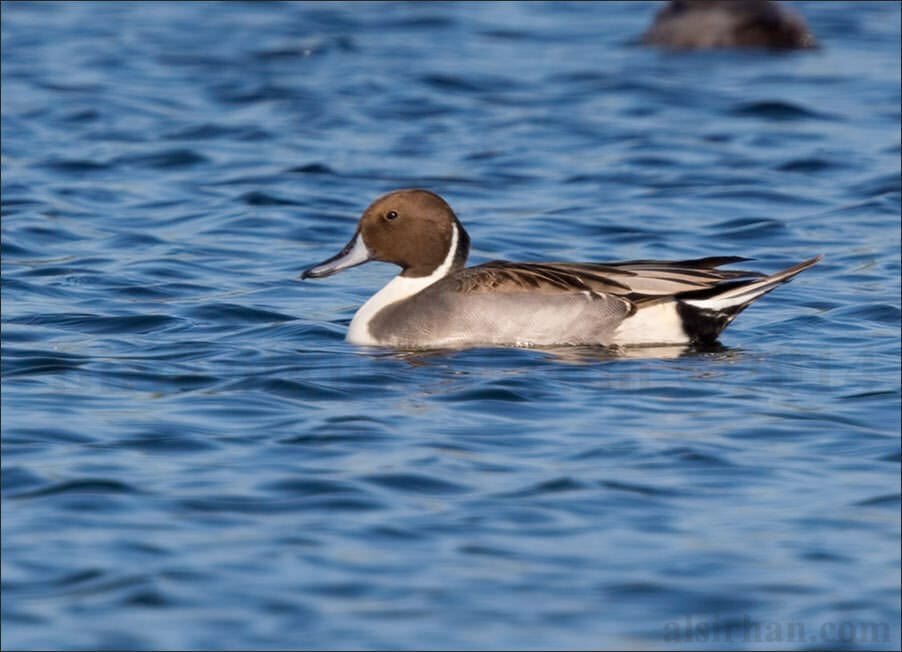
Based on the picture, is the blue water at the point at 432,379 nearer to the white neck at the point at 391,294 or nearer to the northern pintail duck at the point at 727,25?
the white neck at the point at 391,294

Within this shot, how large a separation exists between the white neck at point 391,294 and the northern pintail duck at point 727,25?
367 inches

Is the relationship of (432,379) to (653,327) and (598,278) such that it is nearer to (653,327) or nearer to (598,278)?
(598,278)

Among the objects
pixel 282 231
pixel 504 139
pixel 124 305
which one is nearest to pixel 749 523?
pixel 124 305

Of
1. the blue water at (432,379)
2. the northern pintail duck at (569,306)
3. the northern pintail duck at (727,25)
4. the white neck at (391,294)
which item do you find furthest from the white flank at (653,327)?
the northern pintail duck at (727,25)

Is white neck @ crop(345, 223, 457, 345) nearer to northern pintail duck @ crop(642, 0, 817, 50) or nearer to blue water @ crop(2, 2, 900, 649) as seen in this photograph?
blue water @ crop(2, 2, 900, 649)

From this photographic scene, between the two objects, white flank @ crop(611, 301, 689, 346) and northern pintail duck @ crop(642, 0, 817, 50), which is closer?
white flank @ crop(611, 301, 689, 346)

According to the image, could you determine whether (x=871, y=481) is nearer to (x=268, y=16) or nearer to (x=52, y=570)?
(x=52, y=570)

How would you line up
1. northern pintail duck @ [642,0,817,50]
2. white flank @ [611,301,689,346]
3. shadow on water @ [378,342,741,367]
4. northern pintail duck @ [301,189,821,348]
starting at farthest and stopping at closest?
northern pintail duck @ [642,0,817,50]
white flank @ [611,301,689,346]
northern pintail duck @ [301,189,821,348]
shadow on water @ [378,342,741,367]

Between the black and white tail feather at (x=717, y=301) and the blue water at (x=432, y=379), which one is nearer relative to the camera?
the blue water at (x=432, y=379)

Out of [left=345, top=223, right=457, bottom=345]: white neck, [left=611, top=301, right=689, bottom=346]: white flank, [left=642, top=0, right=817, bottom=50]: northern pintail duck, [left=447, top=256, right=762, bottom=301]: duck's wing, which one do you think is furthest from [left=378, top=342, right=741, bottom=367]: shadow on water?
[left=642, top=0, right=817, bottom=50]: northern pintail duck

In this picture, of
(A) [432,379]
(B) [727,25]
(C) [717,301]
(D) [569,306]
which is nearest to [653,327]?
(C) [717,301]

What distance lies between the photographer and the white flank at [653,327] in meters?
9.35

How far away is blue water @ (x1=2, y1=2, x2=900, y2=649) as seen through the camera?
5.92 meters

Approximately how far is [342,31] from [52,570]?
14.1 meters
